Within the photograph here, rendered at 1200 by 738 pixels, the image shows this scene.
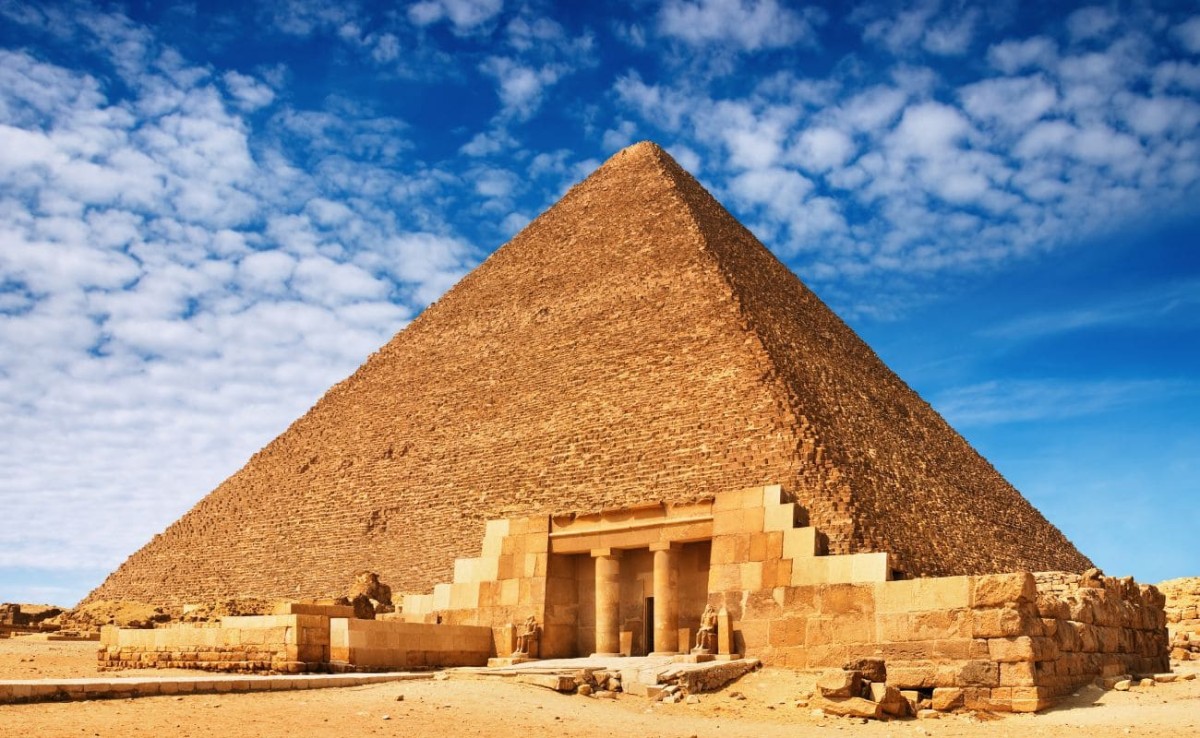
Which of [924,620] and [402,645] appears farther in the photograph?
[402,645]

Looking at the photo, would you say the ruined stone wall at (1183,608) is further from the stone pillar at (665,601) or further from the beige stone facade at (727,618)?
the stone pillar at (665,601)

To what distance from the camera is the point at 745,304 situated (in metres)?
41.6

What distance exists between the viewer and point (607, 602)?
42.7 feet

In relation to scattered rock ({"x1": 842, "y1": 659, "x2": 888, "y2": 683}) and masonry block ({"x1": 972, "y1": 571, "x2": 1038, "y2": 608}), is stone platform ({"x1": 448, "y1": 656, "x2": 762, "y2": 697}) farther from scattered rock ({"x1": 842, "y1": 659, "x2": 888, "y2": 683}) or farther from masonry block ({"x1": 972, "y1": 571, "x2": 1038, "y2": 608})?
Result: masonry block ({"x1": 972, "y1": 571, "x2": 1038, "y2": 608})

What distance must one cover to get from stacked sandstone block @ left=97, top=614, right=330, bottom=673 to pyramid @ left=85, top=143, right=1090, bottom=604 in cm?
2158

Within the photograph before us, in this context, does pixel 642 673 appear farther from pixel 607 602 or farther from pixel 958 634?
pixel 958 634

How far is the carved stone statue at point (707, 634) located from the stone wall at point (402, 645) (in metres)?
2.48

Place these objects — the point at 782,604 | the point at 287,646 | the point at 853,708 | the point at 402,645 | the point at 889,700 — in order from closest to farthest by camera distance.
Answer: the point at 853,708 < the point at 889,700 < the point at 287,646 < the point at 782,604 < the point at 402,645

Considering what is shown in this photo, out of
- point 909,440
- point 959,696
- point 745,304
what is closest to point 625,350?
point 745,304

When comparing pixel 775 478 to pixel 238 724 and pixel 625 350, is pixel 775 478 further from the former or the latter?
pixel 238 724

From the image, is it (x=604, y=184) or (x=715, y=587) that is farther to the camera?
(x=604, y=184)

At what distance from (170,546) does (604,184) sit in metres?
22.9

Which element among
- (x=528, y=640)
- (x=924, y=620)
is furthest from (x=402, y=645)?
(x=924, y=620)

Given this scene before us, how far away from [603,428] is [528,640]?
26.9 m
